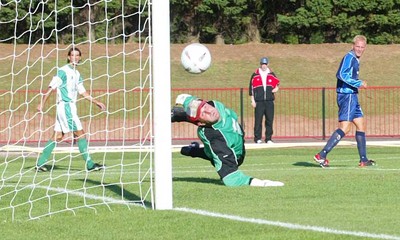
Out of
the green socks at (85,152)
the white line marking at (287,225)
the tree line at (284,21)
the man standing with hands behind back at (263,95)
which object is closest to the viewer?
the white line marking at (287,225)

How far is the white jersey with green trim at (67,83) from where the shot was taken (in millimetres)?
16828

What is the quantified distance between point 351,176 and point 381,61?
34078 millimetres

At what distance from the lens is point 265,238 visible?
873cm

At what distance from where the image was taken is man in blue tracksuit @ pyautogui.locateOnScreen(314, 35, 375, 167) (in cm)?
1680

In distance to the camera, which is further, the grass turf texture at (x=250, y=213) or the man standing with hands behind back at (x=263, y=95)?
the man standing with hands behind back at (x=263, y=95)

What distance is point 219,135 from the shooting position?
499 inches

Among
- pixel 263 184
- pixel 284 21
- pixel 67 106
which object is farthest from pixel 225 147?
pixel 284 21

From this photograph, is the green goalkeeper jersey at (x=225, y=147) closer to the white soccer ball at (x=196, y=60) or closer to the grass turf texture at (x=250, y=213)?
the grass turf texture at (x=250, y=213)

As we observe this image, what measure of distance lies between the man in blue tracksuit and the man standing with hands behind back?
11.6m

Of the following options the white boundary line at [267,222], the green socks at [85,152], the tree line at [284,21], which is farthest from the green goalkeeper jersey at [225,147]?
the tree line at [284,21]

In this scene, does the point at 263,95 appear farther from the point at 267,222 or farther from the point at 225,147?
the point at 267,222

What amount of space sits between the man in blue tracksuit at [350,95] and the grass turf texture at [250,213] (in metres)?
2.36

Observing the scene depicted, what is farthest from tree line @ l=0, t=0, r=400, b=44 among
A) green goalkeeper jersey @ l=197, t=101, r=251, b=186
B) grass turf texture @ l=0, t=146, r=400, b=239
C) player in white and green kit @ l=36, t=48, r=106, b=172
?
green goalkeeper jersey @ l=197, t=101, r=251, b=186

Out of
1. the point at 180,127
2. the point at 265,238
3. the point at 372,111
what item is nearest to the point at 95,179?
the point at 265,238
